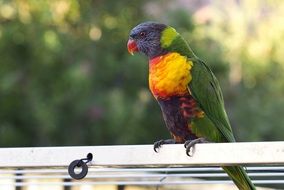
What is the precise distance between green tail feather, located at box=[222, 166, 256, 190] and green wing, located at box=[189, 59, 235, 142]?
17 centimetres

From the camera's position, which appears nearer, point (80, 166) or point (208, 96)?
point (80, 166)

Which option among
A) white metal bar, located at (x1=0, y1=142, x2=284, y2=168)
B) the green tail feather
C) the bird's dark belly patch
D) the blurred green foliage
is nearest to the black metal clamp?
white metal bar, located at (x1=0, y1=142, x2=284, y2=168)

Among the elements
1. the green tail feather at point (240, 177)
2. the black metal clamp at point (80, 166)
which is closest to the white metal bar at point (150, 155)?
the black metal clamp at point (80, 166)

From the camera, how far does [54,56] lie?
4.94 m

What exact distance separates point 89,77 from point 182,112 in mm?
3435

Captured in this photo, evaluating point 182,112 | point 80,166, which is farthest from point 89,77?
point 80,166

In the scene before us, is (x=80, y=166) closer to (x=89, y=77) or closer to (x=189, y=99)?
(x=189, y=99)

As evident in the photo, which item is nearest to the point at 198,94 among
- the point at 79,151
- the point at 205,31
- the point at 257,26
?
the point at 79,151

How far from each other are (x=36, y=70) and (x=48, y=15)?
16.4 inches

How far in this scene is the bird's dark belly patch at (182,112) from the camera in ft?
5.59

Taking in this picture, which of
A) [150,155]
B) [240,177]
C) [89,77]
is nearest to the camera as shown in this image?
[150,155]

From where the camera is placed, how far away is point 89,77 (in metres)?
5.11

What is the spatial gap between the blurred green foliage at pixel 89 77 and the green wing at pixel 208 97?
3174 millimetres

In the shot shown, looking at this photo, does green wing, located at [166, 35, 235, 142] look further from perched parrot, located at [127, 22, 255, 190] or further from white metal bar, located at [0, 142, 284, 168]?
white metal bar, located at [0, 142, 284, 168]
